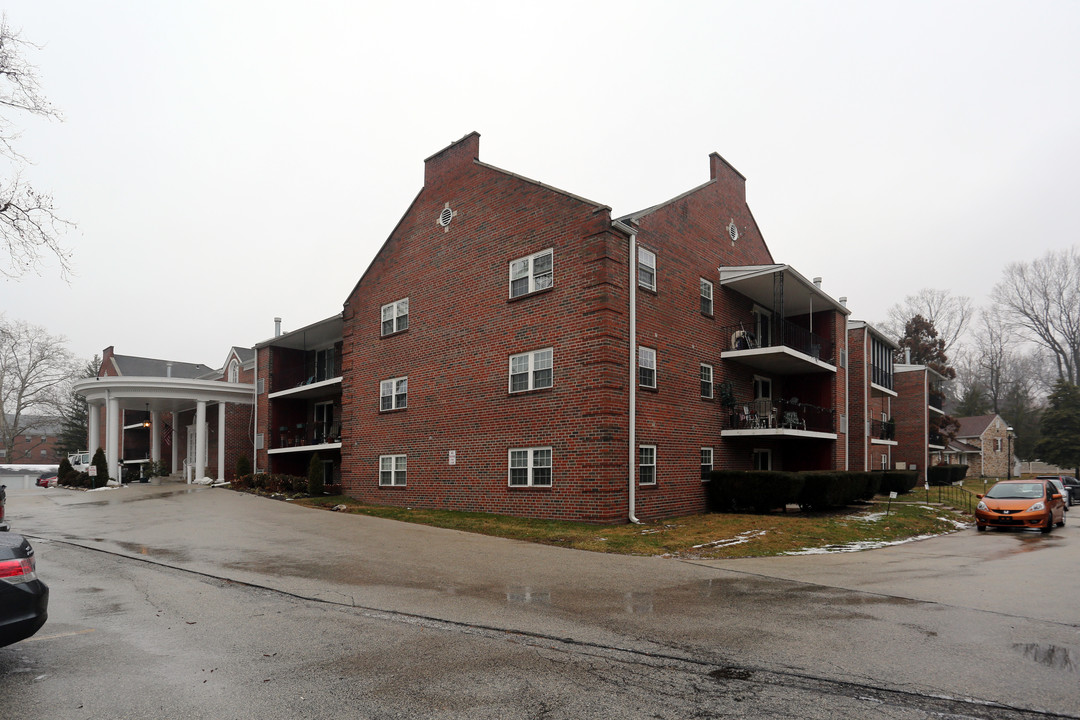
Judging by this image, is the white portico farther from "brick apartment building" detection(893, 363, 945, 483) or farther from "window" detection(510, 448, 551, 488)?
"brick apartment building" detection(893, 363, 945, 483)

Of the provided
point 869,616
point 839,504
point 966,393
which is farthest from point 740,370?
point 966,393

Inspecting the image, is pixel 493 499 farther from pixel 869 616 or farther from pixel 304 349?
pixel 304 349

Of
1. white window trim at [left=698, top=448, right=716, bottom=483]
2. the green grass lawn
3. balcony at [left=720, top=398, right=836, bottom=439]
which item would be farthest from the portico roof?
balcony at [left=720, top=398, right=836, bottom=439]

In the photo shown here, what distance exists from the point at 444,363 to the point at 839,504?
13.2m

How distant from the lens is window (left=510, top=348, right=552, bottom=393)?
18.4m

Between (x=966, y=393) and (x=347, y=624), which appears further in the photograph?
(x=966, y=393)

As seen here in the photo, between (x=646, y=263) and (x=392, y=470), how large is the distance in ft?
36.6

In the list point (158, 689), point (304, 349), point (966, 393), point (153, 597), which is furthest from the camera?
point (966, 393)

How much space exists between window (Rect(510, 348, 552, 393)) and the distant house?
2033 inches

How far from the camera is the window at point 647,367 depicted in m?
18.2

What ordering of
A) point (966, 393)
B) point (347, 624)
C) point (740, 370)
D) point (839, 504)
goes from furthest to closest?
point (966, 393)
point (740, 370)
point (839, 504)
point (347, 624)

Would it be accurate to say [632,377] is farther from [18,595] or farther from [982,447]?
[982,447]

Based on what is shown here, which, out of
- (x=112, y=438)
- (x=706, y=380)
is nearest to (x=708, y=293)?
(x=706, y=380)

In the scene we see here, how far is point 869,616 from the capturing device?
7852 mm
